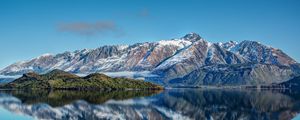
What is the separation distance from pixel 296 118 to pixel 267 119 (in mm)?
7265

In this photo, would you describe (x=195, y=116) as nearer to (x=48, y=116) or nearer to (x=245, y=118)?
(x=245, y=118)

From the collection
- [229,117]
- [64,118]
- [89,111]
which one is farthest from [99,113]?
[229,117]

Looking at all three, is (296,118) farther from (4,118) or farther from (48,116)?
(4,118)

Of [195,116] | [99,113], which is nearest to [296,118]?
[195,116]

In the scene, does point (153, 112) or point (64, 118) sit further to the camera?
point (153, 112)

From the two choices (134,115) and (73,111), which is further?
(73,111)

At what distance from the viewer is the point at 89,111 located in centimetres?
12438

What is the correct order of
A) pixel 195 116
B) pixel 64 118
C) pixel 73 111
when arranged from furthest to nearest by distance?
pixel 73 111 → pixel 195 116 → pixel 64 118

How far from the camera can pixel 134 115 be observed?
115625 mm

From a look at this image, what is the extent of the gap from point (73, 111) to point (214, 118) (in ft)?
126

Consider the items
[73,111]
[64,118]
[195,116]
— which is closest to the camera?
[64,118]

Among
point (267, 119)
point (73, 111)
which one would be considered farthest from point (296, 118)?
point (73, 111)

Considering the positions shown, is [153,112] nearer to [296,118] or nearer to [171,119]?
[171,119]

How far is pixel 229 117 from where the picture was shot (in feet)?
365
